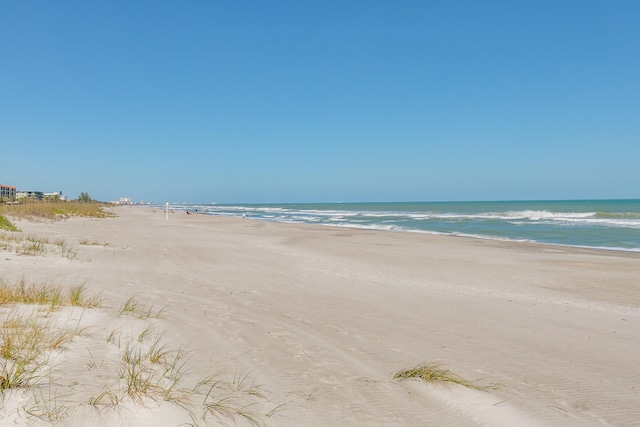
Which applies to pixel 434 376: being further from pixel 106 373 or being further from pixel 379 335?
pixel 106 373

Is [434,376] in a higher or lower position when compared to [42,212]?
lower

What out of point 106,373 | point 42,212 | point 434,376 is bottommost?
point 434,376

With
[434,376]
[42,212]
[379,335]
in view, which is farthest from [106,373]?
[42,212]

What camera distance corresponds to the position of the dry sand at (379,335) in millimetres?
3125

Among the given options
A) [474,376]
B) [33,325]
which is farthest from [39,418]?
[474,376]

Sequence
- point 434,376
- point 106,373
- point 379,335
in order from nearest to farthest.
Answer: point 106,373, point 434,376, point 379,335

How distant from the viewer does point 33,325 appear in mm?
3559

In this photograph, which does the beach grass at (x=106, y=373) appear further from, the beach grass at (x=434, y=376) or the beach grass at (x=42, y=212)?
the beach grass at (x=42, y=212)

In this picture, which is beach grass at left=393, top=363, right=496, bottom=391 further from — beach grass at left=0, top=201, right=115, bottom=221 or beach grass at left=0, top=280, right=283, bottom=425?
beach grass at left=0, top=201, right=115, bottom=221

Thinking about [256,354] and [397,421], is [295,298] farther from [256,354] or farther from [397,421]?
[397,421]

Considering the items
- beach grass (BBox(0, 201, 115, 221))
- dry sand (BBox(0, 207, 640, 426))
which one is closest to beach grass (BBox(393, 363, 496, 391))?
dry sand (BBox(0, 207, 640, 426))

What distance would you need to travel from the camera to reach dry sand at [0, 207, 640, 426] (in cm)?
312

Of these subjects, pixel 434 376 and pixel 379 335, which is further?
pixel 379 335

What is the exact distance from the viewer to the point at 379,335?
16.5 feet
